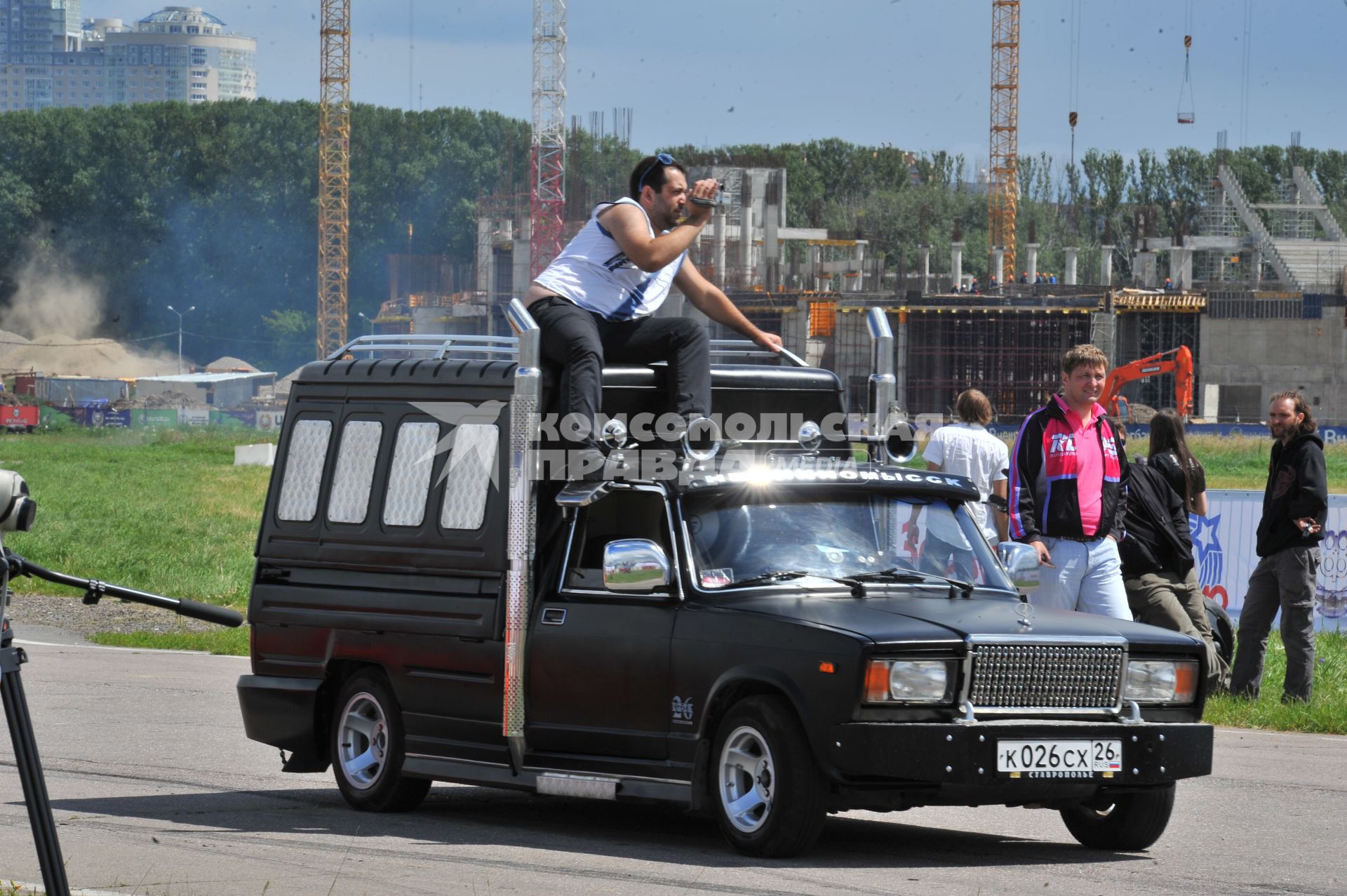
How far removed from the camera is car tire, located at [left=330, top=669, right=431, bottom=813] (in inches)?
388

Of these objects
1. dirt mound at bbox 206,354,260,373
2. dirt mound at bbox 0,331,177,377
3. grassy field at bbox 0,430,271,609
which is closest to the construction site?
dirt mound at bbox 206,354,260,373

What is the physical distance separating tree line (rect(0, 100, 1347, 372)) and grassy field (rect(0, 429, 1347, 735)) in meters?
63.6

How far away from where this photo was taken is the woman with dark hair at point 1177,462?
13344mm

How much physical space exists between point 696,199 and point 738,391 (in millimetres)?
1000

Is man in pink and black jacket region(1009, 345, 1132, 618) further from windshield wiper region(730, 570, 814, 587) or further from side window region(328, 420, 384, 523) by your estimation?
side window region(328, 420, 384, 523)

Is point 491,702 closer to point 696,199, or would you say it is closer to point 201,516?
point 696,199

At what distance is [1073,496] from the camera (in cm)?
1097

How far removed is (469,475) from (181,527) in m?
28.5

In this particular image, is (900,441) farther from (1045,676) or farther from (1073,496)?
(1045,676)

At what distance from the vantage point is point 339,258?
13988 centimetres

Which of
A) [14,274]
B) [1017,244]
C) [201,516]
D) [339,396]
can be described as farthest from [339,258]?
[339,396]

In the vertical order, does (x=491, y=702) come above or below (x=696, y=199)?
below

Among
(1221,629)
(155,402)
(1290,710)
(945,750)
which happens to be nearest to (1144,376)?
(155,402)

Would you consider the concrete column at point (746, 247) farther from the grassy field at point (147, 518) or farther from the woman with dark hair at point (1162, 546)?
the woman with dark hair at point (1162, 546)
